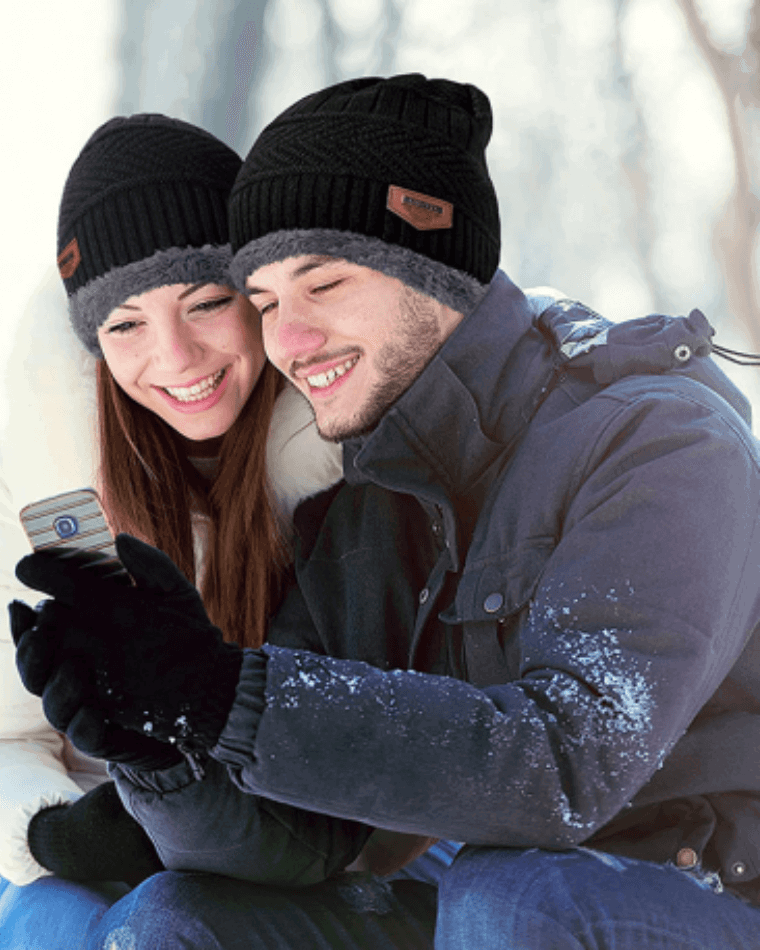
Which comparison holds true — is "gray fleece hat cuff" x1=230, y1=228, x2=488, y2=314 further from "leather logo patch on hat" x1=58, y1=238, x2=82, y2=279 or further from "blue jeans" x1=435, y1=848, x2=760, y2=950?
"blue jeans" x1=435, y1=848, x2=760, y2=950

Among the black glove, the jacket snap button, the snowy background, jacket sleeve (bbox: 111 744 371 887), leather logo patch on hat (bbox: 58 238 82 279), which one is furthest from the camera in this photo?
the snowy background

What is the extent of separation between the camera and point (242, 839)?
41.8 inches

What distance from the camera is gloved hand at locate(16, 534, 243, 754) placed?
30.8 inches

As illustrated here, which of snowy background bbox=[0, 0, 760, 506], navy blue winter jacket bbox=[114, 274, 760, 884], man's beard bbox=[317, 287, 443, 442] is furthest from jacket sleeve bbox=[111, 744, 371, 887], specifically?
snowy background bbox=[0, 0, 760, 506]

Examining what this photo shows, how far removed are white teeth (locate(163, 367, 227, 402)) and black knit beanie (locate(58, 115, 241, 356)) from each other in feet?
0.39

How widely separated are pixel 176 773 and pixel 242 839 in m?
0.12

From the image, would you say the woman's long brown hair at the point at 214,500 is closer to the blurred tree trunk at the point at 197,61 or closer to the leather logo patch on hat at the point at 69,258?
the leather logo patch on hat at the point at 69,258

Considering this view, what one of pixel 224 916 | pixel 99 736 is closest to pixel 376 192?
pixel 99 736

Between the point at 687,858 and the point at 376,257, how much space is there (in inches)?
25.6

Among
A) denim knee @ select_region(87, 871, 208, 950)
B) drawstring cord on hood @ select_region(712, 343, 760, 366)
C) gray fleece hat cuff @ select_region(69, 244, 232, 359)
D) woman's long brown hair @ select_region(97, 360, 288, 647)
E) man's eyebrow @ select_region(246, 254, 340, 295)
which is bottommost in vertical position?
denim knee @ select_region(87, 871, 208, 950)

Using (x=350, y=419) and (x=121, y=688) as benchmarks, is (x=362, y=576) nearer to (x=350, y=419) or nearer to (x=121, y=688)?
(x=350, y=419)

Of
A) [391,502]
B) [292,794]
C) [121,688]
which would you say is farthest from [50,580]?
[391,502]

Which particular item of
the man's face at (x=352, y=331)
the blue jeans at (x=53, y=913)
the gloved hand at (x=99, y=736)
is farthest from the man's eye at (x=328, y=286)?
the blue jeans at (x=53, y=913)

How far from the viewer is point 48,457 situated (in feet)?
4.80
